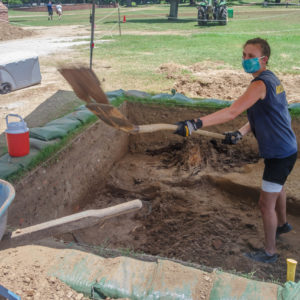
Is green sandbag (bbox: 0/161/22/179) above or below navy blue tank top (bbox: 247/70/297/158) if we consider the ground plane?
below

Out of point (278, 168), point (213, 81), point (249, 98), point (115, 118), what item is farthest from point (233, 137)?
point (213, 81)

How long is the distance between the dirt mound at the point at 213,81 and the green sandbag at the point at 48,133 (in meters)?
3.56

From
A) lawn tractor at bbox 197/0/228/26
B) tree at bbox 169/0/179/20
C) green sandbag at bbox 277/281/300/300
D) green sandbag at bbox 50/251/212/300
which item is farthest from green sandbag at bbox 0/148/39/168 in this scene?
tree at bbox 169/0/179/20

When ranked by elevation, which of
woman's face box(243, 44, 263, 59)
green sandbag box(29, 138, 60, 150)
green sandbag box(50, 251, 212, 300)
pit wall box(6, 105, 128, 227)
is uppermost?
woman's face box(243, 44, 263, 59)

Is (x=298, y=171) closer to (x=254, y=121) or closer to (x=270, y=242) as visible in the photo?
(x=270, y=242)

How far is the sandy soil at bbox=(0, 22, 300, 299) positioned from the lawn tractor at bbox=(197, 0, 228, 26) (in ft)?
49.7

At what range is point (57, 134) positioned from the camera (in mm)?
3926

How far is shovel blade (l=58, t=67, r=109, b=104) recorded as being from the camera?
2.75 m

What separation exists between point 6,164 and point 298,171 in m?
3.44

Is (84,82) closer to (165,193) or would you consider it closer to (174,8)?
(165,193)

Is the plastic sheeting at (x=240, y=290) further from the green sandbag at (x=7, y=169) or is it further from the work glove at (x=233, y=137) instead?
the green sandbag at (x=7, y=169)

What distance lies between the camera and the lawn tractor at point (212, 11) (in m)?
18.8

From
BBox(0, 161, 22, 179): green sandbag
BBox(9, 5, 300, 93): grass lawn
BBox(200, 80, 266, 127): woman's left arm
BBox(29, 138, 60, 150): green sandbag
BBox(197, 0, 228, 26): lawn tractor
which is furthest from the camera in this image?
BBox(197, 0, 228, 26): lawn tractor

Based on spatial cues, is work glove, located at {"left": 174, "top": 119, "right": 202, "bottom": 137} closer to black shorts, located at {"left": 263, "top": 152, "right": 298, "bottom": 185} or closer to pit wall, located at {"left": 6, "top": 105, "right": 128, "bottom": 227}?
black shorts, located at {"left": 263, "top": 152, "right": 298, "bottom": 185}
